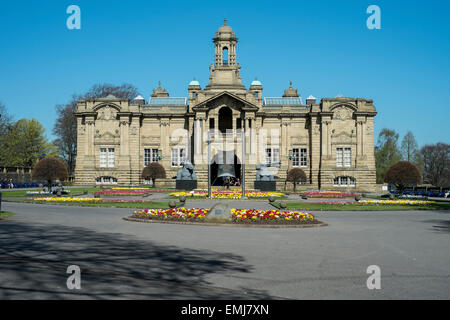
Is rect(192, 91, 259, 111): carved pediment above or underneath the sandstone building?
above

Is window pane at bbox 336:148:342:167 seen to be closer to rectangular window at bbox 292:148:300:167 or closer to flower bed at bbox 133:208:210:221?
rectangular window at bbox 292:148:300:167

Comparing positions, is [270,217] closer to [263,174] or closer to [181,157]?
[263,174]

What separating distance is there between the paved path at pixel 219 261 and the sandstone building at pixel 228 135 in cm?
4695

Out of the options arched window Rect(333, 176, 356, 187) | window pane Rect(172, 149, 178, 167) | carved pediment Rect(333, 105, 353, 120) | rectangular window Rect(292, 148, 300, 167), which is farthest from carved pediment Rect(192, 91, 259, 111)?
arched window Rect(333, 176, 356, 187)

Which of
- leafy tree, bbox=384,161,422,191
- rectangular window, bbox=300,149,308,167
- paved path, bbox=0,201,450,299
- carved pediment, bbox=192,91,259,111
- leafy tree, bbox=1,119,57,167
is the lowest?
paved path, bbox=0,201,450,299

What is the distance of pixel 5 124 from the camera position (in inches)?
3297

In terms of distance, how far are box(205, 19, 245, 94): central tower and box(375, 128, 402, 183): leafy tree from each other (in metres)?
35.2

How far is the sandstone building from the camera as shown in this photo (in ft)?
218

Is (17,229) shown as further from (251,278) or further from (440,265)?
(440,265)

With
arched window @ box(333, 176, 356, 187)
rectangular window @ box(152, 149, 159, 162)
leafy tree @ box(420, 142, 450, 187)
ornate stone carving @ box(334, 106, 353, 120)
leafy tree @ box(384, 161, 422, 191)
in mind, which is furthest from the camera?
leafy tree @ box(420, 142, 450, 187)

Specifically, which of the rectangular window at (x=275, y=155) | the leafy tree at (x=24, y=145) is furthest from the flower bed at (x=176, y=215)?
the leafy tree at (x=24, y=145)

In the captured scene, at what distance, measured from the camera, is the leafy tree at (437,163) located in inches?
3829

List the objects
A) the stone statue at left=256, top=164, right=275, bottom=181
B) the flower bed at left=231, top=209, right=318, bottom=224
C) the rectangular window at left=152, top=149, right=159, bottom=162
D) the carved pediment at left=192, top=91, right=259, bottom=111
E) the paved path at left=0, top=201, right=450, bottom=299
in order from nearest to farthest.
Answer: the paved path at left=0, top=201, right=450, bottom=299, the flower bed at left=231, top=209, right=318, bottom=224, the stone statue at left=256, top=164, right=275, bottom=181, the carved pediment at left=192, top=91, right=259, bottom=111, the rectangular window at left=152, top=149, right=159, bottom=162
